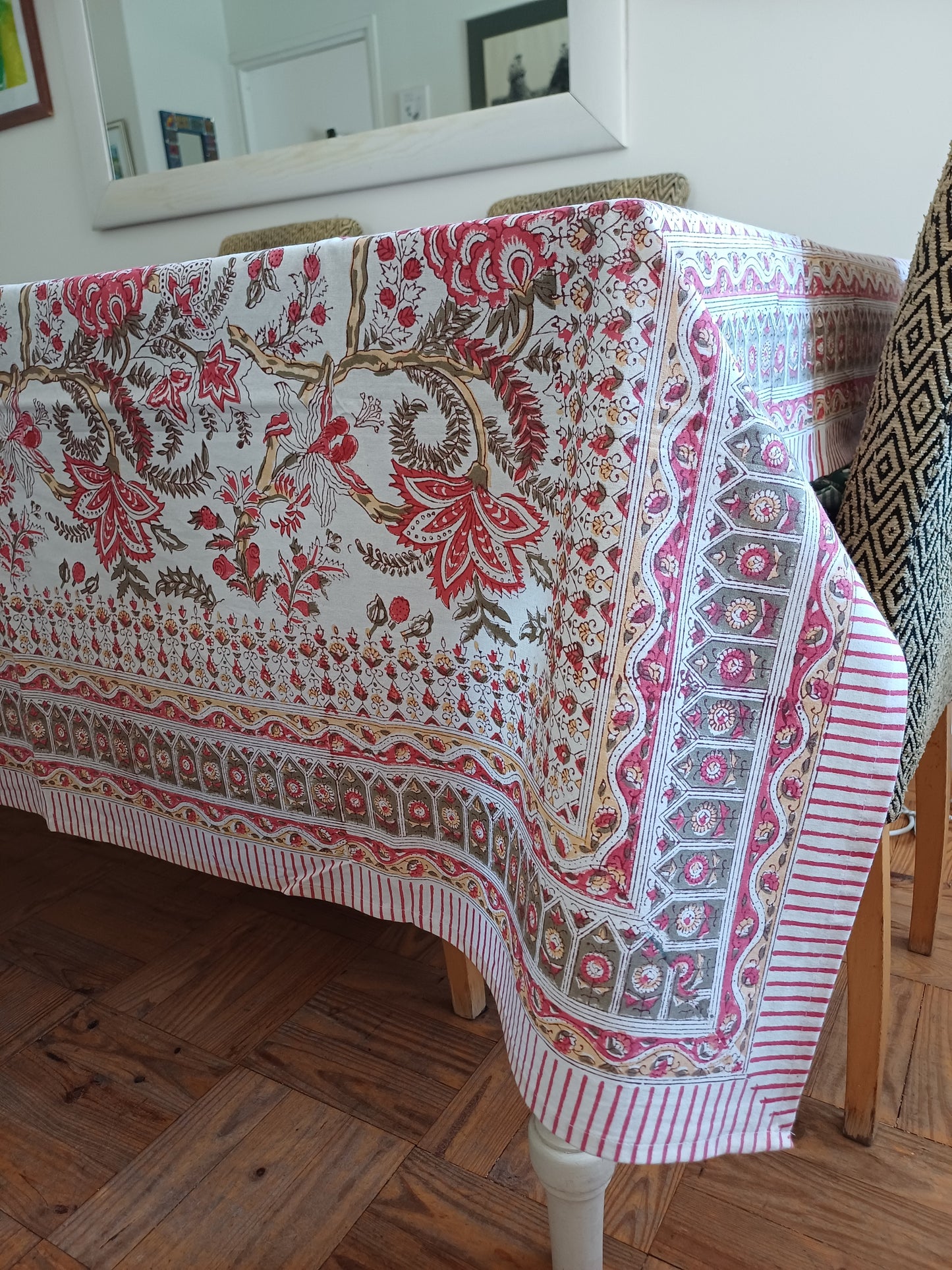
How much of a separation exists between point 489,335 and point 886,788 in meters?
0.35

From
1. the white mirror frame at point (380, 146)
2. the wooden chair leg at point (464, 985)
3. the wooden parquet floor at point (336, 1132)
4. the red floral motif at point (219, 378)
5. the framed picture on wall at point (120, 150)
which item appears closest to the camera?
the red floral motif at point (219, 378)

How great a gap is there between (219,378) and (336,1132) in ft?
2.24

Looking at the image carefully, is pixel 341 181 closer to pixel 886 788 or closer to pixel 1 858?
pixel 1 858

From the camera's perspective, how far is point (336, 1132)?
2.68ft

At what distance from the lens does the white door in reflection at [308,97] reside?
5.61ft

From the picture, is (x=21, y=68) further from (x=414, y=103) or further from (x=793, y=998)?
(x=793, y=998)

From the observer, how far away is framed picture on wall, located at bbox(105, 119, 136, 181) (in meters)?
2.03

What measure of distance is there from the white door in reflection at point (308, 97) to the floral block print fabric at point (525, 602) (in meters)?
1.30

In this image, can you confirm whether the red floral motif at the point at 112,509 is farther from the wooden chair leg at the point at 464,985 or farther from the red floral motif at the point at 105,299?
the wooden chair leg at the point at 464,985

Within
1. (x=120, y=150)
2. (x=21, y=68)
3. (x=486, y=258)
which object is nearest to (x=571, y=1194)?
(x=486, y=258)

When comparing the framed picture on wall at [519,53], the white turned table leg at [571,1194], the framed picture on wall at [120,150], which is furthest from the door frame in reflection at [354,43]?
the white turned table leg at [571,1194]

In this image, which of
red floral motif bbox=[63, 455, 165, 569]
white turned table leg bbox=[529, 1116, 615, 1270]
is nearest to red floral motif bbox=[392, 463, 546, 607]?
red floral motif bbox=[63, 455, 165, 569]

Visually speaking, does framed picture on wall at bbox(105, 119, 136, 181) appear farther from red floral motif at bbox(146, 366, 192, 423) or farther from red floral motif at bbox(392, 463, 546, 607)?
red floral motif at bbox(392, 463, 546, 607)

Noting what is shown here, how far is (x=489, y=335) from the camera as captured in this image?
1.71 feet
